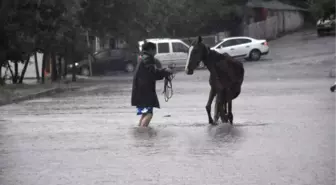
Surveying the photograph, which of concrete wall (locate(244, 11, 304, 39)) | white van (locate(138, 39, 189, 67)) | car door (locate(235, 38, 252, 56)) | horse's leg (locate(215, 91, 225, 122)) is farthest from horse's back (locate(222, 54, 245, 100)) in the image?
concrete wall (locate(244, 11, 304, 39))

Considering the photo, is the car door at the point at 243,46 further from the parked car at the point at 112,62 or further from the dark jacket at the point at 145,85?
the dark jacket at the point at 145,85

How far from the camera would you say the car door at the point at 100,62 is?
4678 cm

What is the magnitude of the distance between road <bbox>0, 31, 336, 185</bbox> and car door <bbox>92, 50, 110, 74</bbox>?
2234cm

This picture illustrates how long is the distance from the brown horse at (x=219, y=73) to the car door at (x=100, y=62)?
3148cm

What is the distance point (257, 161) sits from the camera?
10273mm

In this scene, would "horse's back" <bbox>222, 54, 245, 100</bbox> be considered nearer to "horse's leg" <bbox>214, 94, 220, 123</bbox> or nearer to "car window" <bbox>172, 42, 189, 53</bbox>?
"horse's leg" <bbox>214, 94, 220, 123</bbox>

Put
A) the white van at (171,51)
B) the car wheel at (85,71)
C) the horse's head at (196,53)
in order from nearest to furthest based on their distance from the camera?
the horse's head at (196,53), the white van at (171,51), the car wheel at (85,71)

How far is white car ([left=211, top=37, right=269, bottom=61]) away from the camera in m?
46.0

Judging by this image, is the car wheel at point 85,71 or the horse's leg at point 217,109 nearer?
the horse's leg at point 217,109

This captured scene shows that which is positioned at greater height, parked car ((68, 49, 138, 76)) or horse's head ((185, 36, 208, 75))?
horse's head ((185, 36, 208, 75))

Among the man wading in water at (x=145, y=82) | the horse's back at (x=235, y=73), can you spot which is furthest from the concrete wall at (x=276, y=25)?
the man wading in water at (x=145, y=82)

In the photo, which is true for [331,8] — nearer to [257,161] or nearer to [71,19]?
[71,19]

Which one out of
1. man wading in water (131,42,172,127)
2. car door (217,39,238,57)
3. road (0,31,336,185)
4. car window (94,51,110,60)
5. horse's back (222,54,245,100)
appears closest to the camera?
road (0,31,336,185)

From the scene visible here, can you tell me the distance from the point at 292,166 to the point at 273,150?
146 centimetres
